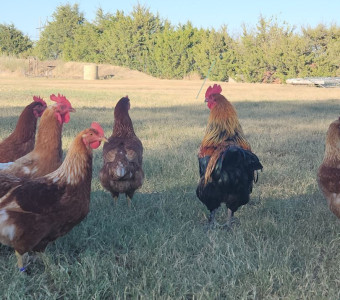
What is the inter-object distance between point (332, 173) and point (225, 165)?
0.90 m

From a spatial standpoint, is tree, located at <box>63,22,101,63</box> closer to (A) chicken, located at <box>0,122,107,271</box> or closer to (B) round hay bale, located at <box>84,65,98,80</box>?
(B) round hay bale, located at <box>84,65,98,80</box>

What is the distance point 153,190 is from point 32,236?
214 centimetres

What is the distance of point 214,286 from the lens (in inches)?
92.5

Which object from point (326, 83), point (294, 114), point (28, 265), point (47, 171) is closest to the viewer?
point (28, 265)

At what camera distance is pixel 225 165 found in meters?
3.24

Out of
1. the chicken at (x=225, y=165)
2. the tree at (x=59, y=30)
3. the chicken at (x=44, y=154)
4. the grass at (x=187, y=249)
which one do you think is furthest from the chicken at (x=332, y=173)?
the tree at (x=59, y=30)

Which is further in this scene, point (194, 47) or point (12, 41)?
point (12, 41)

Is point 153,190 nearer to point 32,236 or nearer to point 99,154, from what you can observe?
point 99,154

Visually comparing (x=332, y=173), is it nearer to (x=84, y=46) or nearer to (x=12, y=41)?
(x=84, y=46)

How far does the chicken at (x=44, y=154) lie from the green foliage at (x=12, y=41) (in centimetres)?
4143

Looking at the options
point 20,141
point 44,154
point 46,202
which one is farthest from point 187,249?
point 20,141

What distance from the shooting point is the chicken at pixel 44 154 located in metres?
3.17

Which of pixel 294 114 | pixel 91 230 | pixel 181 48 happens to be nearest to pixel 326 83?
pixel 181 48

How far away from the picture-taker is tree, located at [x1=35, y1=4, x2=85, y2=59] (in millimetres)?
40719
